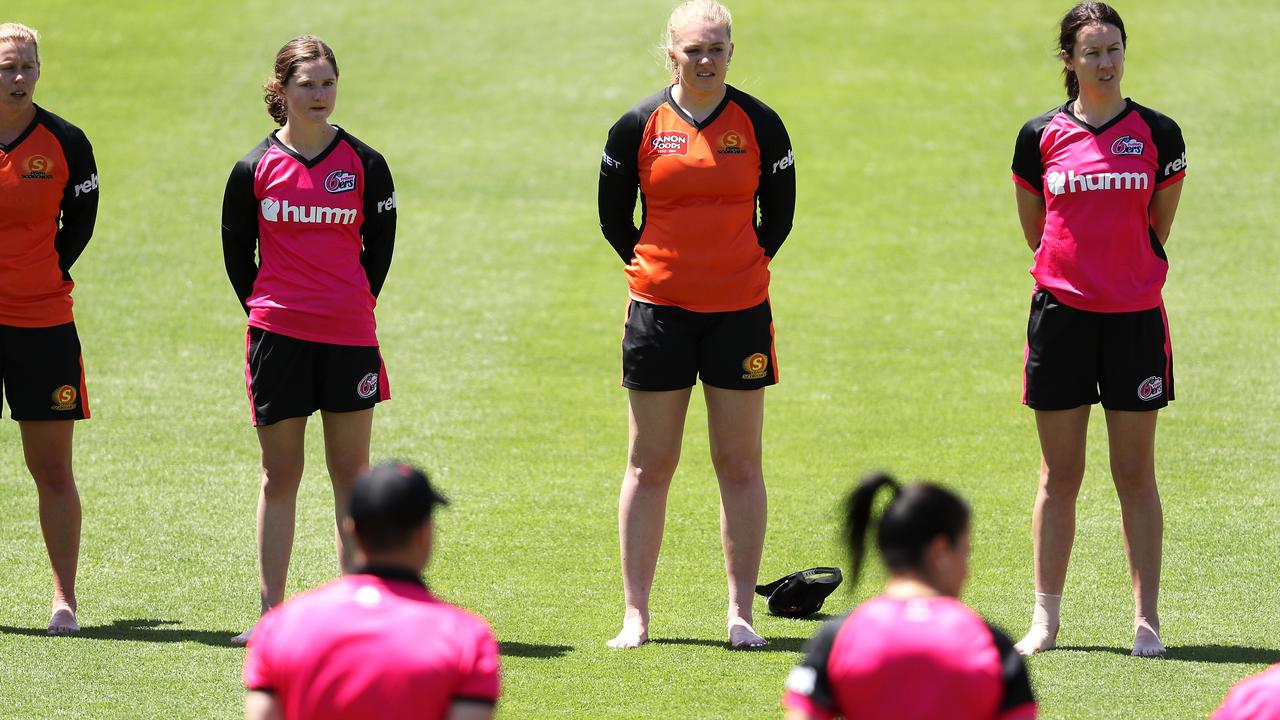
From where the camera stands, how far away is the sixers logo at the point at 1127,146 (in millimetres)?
6230

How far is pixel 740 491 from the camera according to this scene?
6543 mm

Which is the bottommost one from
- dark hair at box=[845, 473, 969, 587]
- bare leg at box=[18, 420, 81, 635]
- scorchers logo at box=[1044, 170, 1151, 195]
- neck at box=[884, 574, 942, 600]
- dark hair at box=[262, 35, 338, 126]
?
bare leg at box=[18, 420, 81, 635]

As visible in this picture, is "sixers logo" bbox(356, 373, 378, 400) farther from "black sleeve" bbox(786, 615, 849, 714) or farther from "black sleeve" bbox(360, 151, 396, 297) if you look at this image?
"black sleeve" bbox(786, 615, 849, 714)

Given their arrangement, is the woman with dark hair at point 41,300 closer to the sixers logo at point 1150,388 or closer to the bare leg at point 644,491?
the bare leg at point 644,491

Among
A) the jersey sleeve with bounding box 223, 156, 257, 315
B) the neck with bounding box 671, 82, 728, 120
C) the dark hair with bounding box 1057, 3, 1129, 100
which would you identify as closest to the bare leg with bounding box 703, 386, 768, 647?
the neck with bounding box 671, 82, 728, 120

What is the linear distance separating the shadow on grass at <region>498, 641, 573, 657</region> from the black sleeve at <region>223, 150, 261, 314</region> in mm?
1693

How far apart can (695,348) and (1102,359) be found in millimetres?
1575

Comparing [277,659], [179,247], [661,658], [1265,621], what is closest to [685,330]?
[661,658]

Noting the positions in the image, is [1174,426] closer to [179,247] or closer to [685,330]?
[685,330]

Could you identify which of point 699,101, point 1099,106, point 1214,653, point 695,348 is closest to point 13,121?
point 699,101

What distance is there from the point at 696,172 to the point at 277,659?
3.47 metres

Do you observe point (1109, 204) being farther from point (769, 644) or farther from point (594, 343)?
point (594, 343)

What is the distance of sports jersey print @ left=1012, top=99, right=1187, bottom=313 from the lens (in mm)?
6227

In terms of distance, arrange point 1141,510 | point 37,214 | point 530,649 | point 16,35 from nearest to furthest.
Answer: point 1141,510 → point 530,649 → point 16,35 → point 37,214
